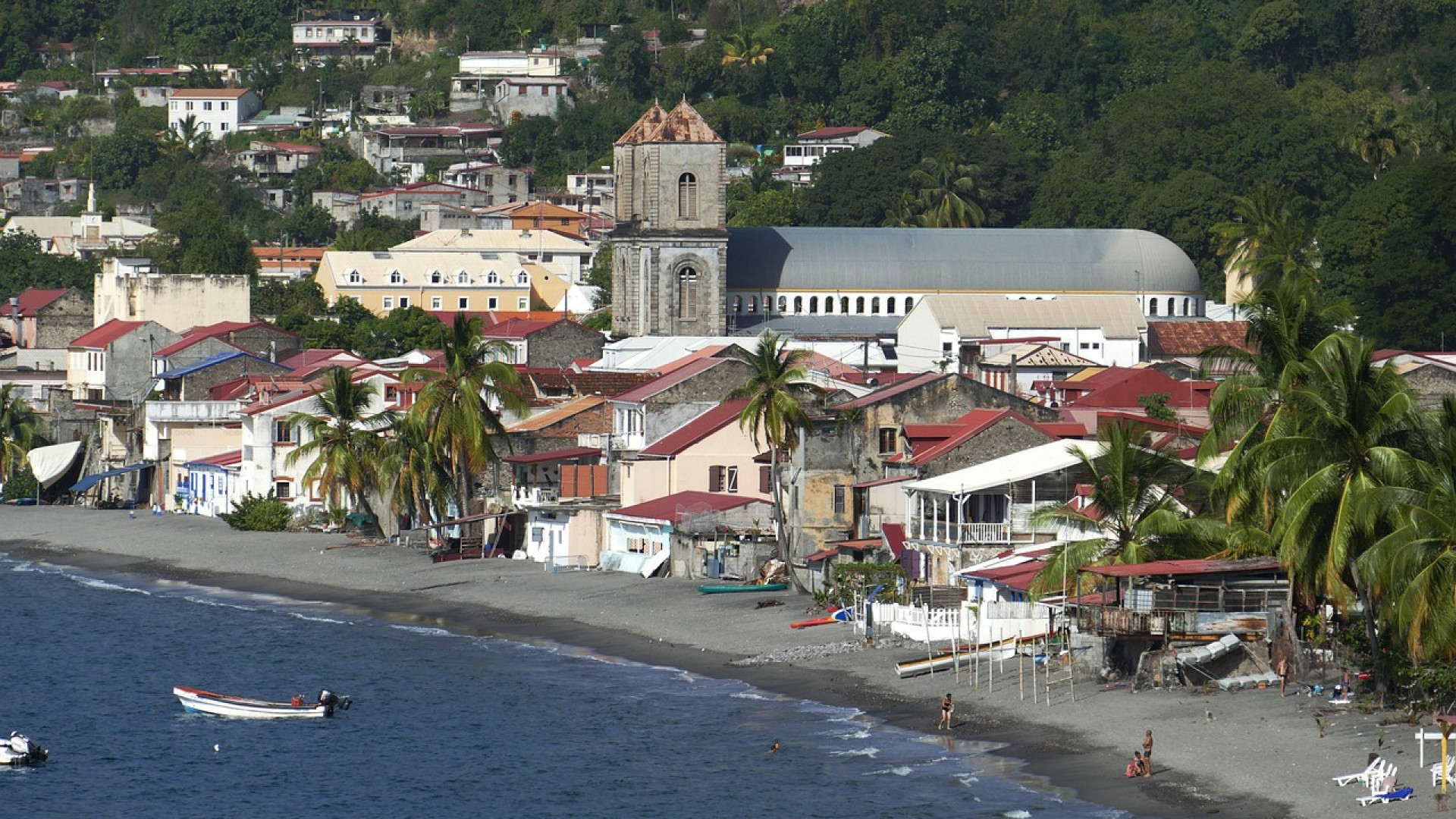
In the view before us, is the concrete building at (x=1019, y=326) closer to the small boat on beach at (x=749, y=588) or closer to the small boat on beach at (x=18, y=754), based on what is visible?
the small boat on beach at (x=749, y=588)

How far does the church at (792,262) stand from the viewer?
5615 inches

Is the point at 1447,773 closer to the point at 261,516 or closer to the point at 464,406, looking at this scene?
the point at 464,406

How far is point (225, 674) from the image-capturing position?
71562mm

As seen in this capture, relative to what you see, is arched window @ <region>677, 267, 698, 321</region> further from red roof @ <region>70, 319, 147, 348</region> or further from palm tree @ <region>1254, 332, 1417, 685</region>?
palm tree @ <region>1254, 332, 1417, 685</region>

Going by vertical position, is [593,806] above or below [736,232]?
below

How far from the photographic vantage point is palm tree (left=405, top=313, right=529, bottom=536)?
89500 mm

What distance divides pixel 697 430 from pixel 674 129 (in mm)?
56258

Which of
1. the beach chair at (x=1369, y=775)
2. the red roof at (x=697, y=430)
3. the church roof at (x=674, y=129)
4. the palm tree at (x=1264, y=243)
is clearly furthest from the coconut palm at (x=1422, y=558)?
the church roof at (x=674, y=129)

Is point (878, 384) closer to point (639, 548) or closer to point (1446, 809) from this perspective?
point (639, 548)

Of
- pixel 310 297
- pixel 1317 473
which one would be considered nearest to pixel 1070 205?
pixel 310 297

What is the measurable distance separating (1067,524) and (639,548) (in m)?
21.5

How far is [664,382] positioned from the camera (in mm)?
92562

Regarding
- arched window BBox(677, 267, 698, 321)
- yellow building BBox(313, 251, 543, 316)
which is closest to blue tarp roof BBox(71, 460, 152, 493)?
arched window BBox(677, 267, 698, 321)

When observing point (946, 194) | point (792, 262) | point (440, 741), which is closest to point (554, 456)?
point (440, 741)
